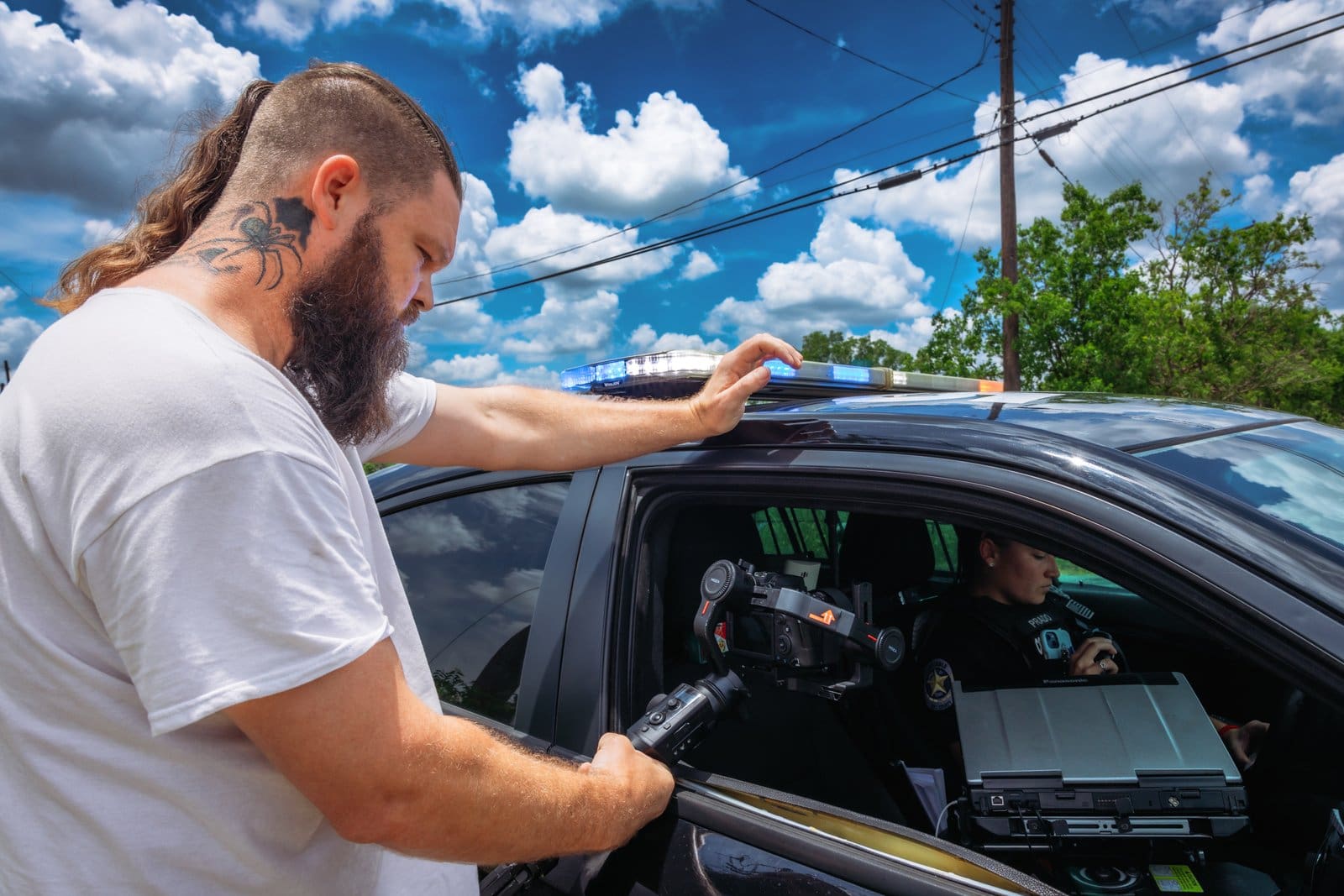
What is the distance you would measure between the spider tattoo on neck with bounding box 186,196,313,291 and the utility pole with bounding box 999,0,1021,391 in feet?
51.1

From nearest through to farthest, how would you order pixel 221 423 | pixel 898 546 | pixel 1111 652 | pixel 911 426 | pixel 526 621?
pixel 221 423 → pixel 911 426 → pixel 526 621 → pixel 1111 652 → pixel 898 546

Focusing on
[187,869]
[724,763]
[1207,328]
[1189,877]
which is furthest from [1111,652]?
[1207,328]

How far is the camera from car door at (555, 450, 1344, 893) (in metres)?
1.05

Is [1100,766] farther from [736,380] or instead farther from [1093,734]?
[736,380]

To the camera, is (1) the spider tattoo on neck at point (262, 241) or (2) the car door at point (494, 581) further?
(2) the car door at point (494, 581)

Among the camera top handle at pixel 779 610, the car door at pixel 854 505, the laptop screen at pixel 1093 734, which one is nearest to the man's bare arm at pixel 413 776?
the car door at pixel 854 505

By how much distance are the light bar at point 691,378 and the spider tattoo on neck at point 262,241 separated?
2.84 feet

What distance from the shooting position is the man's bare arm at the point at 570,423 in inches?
Result: 68.6

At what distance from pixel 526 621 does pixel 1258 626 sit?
1.29 m

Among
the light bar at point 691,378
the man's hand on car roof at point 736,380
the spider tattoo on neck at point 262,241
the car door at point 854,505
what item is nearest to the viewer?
the car door at point 854,505

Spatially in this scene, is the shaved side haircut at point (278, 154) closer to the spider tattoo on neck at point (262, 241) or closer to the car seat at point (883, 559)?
the spider tattoo on neck at point (262, 241)

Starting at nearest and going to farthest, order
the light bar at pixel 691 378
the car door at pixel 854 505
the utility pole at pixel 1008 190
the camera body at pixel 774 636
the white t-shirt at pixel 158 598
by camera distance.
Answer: the white t-shirt at pixel 158 598 < the car door at pixel 854 505 < the camera body at pixel 774 636 < the light bar at pixel 691 378 < the utility pole at pixel 1008 190

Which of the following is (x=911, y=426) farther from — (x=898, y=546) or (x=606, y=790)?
(x=898, y=546)

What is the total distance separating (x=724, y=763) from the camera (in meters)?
1.74
